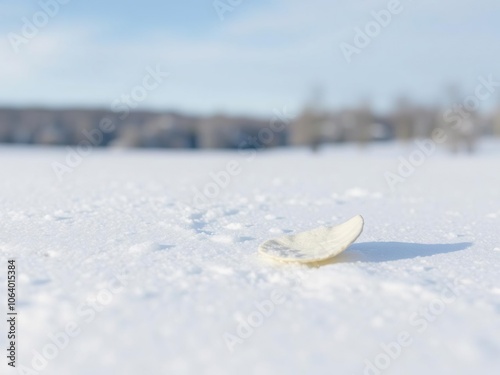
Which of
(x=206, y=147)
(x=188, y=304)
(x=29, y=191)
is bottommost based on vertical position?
(x=206, y=147)

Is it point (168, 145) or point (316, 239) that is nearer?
point (316, 239)

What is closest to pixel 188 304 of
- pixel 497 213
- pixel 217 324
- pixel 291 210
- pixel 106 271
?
pixel 217 324

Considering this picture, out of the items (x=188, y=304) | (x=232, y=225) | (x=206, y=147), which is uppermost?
(x=188, y=304)

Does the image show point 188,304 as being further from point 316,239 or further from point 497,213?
point 497,213

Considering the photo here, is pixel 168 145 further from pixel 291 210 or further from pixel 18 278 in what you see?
pixel 18 278

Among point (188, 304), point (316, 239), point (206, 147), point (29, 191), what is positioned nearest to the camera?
point (188, 304)

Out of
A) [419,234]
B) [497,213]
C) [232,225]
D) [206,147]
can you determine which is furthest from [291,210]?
[206,147]

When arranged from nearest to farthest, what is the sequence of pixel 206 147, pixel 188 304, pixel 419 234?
pixel 188 304
pixel 419 234
pixel 206 147

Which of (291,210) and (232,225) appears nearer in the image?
(232,225)

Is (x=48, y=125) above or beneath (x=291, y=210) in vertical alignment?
beneath
